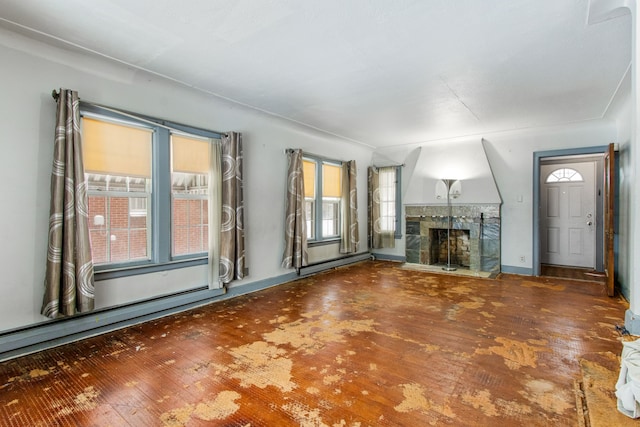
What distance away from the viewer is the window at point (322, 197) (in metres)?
5.95

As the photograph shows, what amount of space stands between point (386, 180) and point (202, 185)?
15.1 ft

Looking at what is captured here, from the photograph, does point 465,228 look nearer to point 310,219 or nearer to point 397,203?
point 397,203

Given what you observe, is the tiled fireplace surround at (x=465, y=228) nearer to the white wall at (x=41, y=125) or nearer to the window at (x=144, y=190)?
the white wall at (x=41, y=125)

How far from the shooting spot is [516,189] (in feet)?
19.3

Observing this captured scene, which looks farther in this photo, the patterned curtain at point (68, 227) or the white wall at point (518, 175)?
the white wall at point (518, 175)

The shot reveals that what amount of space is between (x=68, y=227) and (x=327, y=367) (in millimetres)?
2564

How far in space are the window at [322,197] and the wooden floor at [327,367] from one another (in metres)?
2.16

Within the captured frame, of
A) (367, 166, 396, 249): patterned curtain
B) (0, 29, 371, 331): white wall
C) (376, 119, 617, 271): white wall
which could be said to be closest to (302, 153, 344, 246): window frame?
(367, 166, 396, 249): patterned curtain

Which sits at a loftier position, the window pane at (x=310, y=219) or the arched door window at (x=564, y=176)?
the arched door window at (x=564, y=176)

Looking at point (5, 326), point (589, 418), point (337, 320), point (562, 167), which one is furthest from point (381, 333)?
point (562, 167)

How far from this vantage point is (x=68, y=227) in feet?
9.05

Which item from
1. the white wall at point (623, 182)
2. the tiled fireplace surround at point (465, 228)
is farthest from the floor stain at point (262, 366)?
the tiled fireplace surround at point (465, 228)

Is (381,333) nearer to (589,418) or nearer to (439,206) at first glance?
(589,418)

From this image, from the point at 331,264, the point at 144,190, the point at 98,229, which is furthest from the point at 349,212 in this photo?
the point at 98,229
